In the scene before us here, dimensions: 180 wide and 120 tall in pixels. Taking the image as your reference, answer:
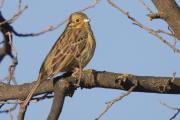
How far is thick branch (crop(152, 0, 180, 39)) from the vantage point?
370 cm

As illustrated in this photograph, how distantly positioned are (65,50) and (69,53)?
0.11 metres

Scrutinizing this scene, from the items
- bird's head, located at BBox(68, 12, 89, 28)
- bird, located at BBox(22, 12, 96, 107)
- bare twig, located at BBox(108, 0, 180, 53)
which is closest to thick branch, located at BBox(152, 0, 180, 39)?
bare twig, located at BBox(108, 0, 180, 53)

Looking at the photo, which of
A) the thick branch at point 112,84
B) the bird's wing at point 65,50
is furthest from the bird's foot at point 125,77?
the bird's wing at point 65,50

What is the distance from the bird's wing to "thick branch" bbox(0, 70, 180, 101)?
0.56 meters

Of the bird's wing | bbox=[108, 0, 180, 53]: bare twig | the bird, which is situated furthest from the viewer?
the bird's wing

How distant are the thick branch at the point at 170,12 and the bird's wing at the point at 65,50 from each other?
159 cm

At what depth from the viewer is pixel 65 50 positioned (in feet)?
18.3

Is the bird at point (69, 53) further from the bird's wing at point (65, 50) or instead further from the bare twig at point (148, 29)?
the bare twig at point (148, 29)

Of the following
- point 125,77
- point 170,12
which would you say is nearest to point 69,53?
point 125,77

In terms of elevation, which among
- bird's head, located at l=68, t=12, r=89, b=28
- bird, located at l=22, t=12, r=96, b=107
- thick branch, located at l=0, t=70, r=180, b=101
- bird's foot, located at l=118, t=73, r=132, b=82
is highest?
bird's head, located at l=68, t=12, r=89, b=28

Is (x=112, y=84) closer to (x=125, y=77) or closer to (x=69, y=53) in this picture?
(x=125, y=77)

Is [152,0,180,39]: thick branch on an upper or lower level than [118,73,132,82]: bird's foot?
upper

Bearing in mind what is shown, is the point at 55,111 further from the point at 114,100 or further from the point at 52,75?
the point at 52,75

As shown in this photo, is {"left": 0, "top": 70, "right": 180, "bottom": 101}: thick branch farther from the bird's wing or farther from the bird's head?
the bird's head
